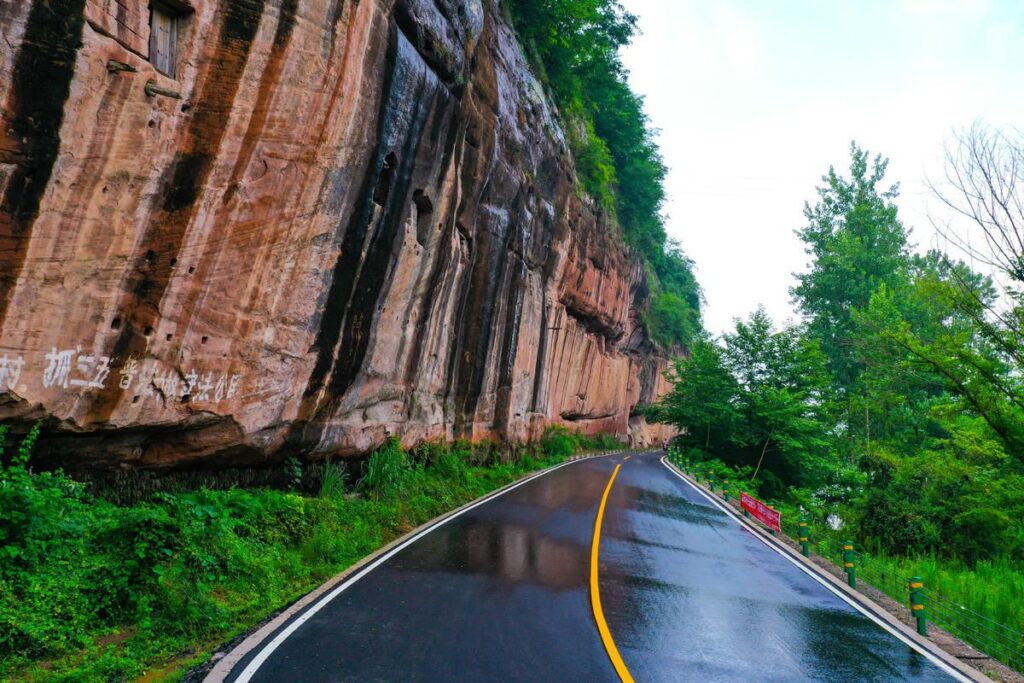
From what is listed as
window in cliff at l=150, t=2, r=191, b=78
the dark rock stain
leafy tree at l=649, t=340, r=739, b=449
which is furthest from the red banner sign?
leafy tree at l=649, t=340, r=739, b=449

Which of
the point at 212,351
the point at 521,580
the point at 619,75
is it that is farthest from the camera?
the point at 619,75

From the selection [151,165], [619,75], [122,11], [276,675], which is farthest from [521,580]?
[619,75]

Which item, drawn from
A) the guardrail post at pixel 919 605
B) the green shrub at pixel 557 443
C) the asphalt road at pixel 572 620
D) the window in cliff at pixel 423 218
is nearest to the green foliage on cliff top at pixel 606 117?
the window in cliff at pixel 423 218

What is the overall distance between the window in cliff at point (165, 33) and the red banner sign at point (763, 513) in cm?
1613

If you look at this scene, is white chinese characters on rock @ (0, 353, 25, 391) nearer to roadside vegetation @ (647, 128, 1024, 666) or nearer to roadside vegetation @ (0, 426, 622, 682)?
roadside vegetation @ (0, 426, 622, 682)

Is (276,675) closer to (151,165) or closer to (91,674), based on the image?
(91,674)

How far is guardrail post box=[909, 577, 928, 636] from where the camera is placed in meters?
8.61

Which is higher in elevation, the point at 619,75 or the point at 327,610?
the point at 619,75

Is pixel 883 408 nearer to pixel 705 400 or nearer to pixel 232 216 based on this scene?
pixel 705 400

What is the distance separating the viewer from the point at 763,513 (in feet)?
56.1

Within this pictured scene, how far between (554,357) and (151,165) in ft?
87.9

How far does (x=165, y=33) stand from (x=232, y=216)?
2.59 m

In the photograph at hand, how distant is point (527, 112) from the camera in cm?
2164

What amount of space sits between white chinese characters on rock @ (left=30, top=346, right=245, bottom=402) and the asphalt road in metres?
3.90
